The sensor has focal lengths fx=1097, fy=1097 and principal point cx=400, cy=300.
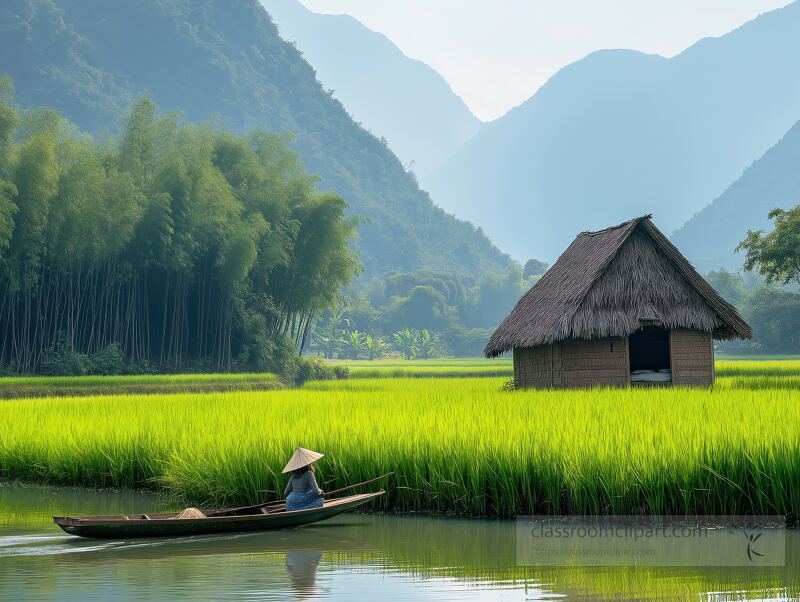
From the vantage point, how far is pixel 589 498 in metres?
9.72

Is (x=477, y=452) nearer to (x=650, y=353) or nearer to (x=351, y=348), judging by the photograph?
(x=650, y=353)

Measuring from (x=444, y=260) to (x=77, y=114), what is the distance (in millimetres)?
50328

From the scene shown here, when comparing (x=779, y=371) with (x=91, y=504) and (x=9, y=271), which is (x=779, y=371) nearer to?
(x=9, y=271)

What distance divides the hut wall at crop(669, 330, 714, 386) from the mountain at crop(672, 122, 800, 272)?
532ft

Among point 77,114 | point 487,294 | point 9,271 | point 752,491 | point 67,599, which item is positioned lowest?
point 67,599

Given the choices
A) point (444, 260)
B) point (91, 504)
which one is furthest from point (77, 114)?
point (91, 504)

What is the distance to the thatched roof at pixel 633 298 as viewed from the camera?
72.4ft

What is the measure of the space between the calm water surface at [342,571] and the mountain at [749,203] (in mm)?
177670

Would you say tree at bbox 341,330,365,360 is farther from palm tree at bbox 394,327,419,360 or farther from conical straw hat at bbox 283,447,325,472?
conical straw hat at bbox 283,447,325,472

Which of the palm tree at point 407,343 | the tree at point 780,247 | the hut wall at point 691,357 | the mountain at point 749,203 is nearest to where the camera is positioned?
the hut wall at point 691,357

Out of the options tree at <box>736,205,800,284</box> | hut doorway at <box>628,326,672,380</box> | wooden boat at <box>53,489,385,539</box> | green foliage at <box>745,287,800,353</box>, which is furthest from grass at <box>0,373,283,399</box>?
green foliage at <box>745,287,800,353</box>

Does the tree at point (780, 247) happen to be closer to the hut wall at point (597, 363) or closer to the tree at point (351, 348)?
the hut wall at point (597, 363)

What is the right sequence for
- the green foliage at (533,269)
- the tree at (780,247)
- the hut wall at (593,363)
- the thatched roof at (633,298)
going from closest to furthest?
the thatched roof at (633,298), the hut wall at (593,363), the tree at (780,247), the green foliage at (533,269)

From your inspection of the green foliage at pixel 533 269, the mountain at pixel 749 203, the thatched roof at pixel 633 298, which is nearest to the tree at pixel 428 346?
the green foliage at pixel 533 269
